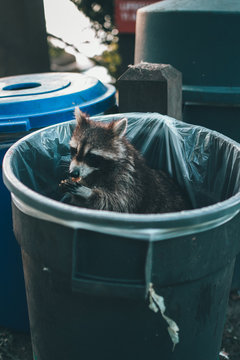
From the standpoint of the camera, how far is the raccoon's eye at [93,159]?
192cm

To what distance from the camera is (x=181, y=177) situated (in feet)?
7.41

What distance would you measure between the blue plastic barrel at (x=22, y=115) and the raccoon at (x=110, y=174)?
0.18m

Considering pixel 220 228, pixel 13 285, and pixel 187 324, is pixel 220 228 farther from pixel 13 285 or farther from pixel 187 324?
pixel 13 285

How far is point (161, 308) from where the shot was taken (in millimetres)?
1188

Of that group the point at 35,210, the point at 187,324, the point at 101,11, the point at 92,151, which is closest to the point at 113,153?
the point at 92,151

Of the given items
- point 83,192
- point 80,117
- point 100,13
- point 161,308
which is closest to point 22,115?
point 80,117

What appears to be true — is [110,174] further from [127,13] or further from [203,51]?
[127,13]

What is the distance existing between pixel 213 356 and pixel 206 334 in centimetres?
22

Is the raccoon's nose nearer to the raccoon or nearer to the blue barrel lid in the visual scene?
the raccoon

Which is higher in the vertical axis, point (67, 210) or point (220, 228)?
point (67, 210)

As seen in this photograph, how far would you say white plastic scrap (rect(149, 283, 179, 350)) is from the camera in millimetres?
1175

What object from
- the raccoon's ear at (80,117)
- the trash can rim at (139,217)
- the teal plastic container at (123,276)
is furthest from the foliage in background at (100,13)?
the trash can rim at (139,217)

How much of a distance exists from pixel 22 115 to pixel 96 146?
1.40 ft

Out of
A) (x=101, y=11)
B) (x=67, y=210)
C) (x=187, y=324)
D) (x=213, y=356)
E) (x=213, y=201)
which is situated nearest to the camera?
(x=67, y=210)
